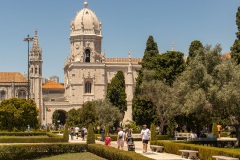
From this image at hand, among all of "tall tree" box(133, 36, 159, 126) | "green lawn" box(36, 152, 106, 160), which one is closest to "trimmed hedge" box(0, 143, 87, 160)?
"green lawn" box(36, 152, 106, 160)

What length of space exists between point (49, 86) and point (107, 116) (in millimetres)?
63950

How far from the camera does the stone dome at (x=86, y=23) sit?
349 feet

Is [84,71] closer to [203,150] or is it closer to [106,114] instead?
[106,114]

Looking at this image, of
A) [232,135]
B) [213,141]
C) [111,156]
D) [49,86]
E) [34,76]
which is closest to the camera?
[111,156]

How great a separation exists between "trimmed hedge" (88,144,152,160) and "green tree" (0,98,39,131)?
3110 cm

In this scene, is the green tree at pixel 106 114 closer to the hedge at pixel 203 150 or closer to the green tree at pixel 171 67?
the green tree at pixel 171 67

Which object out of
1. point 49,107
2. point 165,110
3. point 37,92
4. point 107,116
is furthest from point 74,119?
point 37,92

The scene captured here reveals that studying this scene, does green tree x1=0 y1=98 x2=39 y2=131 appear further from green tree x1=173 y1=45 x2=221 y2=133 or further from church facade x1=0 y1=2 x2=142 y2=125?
church facade x1=0 y1=2 x2=142 y2=125

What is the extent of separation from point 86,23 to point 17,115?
48.2m

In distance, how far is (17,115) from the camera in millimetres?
61812

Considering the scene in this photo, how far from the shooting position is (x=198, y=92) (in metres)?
32.8

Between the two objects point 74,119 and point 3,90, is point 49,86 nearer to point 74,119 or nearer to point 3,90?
point 3,90

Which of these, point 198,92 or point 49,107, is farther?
point 49,107

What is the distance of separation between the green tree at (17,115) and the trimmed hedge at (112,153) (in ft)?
102
